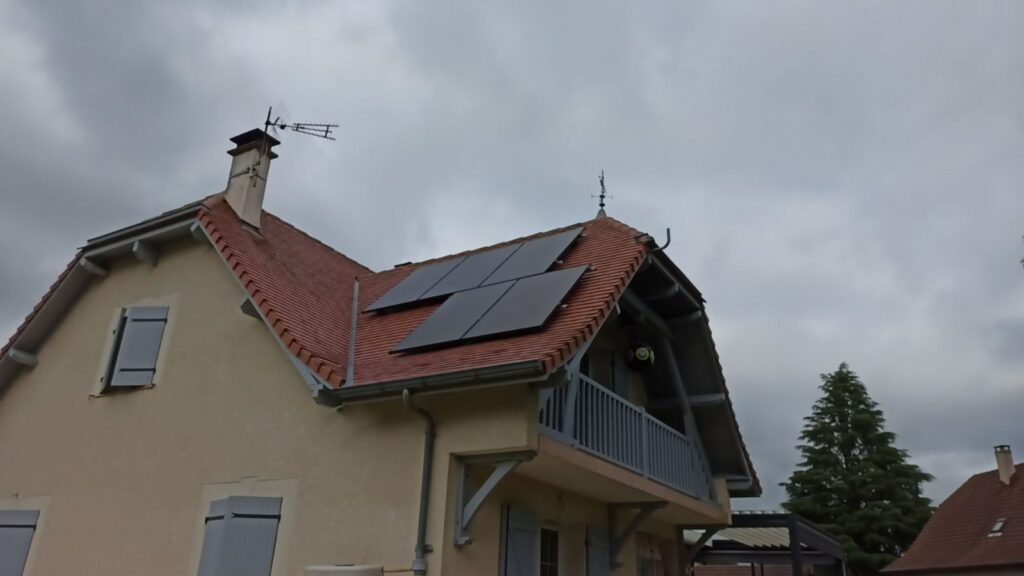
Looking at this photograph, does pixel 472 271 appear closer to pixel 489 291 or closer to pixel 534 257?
pixel 534 257

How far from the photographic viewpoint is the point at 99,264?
11273 mm

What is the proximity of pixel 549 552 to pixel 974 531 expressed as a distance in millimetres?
19685

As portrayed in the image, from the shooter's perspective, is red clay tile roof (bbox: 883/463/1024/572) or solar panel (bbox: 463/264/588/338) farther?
red clay tile roof (bbox: 883/463/1024/572)

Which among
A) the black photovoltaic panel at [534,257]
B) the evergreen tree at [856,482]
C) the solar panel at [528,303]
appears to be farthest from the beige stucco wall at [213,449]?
the evergreen tree at [856,482]

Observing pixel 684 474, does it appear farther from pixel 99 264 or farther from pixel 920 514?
pixel 920 514

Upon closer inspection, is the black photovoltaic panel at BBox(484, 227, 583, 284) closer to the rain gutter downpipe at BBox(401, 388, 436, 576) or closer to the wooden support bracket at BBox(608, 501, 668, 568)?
the rain gutter downpipe at BBox(401, 388, 436, 576)

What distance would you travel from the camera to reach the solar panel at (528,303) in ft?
24.7

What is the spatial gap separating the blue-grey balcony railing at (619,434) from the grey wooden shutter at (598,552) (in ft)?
3.75

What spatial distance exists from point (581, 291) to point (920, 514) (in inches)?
1060

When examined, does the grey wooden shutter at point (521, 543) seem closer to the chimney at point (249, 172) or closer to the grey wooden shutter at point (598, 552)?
the grey wooden shutter at point (598, 552)

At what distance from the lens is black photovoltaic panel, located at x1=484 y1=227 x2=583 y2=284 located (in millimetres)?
9156

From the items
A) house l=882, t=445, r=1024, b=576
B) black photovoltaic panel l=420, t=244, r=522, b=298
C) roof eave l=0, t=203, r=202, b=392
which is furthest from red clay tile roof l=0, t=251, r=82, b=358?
house l=882, t=445, r=1024, b=576

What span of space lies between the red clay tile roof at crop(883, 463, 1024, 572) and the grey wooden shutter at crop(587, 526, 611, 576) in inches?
626

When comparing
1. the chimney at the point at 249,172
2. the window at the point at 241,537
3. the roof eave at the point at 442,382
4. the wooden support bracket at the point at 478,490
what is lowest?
the window at the point at 241,537
